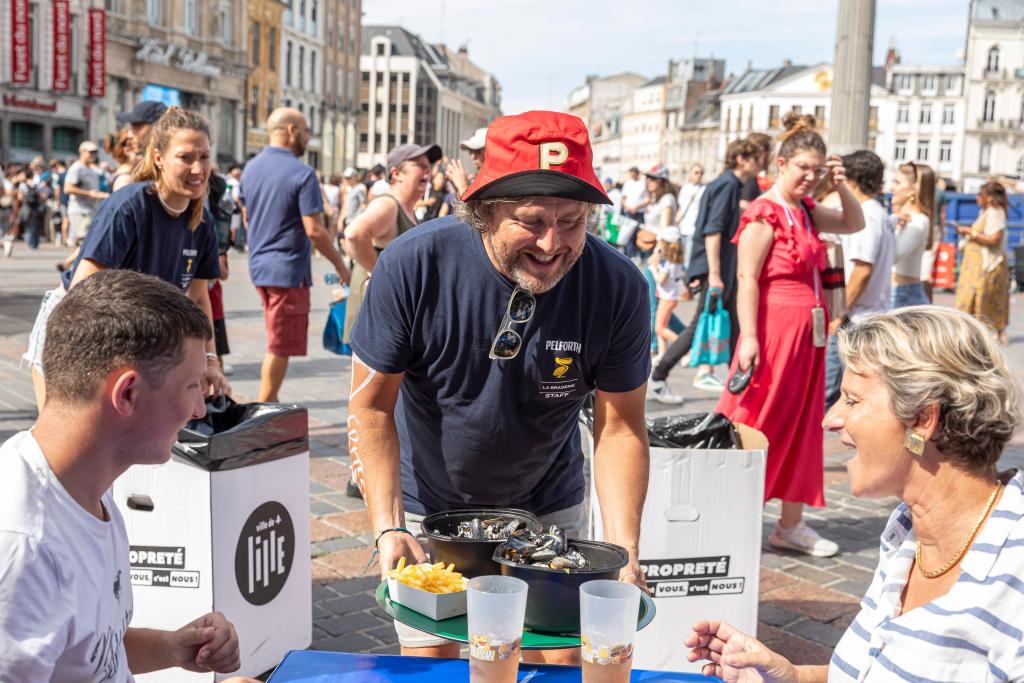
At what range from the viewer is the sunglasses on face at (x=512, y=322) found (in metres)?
2.44

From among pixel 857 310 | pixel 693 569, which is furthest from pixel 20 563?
pixel 857 310

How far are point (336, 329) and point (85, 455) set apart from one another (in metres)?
4.86

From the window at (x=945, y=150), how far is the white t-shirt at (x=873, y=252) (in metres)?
98.6

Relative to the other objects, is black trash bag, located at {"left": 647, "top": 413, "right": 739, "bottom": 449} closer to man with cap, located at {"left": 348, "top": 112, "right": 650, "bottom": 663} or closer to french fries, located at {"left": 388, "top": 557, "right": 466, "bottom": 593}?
man with cap, located at {"left": 348, "top": 112, "right": 650, "bottom": 663}

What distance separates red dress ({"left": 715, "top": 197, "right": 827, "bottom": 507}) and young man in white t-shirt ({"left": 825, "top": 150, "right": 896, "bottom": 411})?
102 centimetres

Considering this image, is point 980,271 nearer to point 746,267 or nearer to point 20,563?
point 746,267

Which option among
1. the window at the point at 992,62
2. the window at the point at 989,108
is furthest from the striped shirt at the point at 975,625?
the window at the point at 992,62

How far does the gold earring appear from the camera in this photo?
6.59ft

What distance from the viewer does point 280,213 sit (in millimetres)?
6297

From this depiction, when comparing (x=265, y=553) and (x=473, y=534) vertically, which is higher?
(x=473, y=534)

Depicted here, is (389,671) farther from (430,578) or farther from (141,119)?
(141,119)

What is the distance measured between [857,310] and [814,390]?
4.17ft

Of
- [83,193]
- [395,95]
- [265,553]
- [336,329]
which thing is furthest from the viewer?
[395,95]

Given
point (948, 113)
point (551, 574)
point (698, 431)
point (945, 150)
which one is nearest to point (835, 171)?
point (698, 431)
